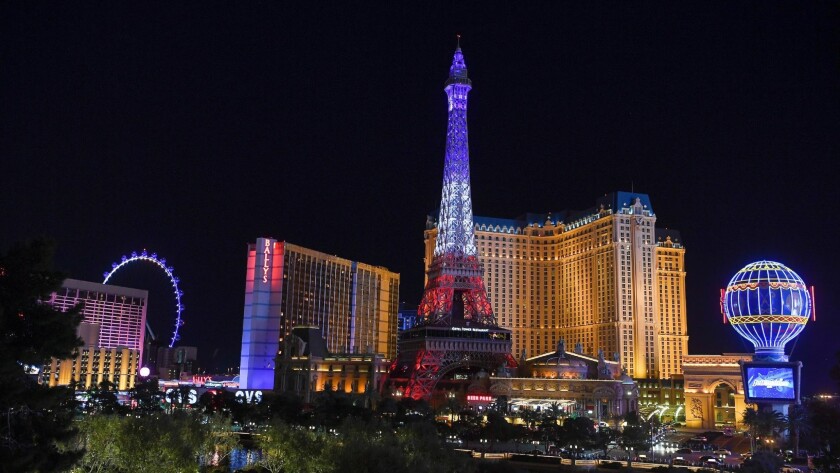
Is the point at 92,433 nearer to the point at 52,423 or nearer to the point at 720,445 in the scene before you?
the point at 52,423

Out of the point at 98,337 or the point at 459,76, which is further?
the point at 98,337

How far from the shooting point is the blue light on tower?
8019 cm

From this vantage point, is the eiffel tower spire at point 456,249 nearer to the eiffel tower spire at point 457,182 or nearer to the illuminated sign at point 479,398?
the eiffel tower spire at point 457,182

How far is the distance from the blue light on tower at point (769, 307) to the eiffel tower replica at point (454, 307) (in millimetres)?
38297

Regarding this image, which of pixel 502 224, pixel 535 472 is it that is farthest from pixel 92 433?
pixel 502 224

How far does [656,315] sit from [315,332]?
210 ft

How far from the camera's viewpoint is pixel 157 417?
44.8 meters

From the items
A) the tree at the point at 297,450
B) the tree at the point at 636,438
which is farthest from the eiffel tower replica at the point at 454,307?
the tree at the point at 297,450

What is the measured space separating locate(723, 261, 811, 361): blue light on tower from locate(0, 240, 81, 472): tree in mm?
73867

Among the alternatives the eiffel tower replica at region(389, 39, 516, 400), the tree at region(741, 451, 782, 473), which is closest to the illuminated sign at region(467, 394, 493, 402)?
the eiffel tower replica at region(389, 39, 516, 400)

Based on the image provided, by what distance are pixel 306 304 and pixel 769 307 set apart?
89.2m

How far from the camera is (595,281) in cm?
14750

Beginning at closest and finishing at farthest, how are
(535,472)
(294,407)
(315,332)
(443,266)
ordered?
(535,472) → (294,407) → (443,266) → (315,332)

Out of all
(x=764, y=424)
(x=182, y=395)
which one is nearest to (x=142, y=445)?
(x=764, y=424)
